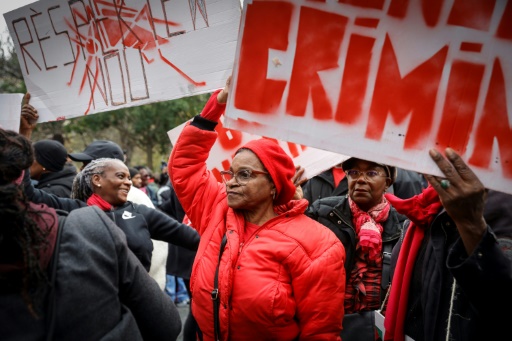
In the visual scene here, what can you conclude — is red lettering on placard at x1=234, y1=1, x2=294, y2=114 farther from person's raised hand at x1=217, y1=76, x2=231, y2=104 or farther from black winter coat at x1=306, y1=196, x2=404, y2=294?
black winter coat at x1=306, y1=196, x2=404, y2=294

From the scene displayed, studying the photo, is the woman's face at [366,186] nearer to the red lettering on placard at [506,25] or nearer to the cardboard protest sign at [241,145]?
the cardboard protest sign at [241,145]

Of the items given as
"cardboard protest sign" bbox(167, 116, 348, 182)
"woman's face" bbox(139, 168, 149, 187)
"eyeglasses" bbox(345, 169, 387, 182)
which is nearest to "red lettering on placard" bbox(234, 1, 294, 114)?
"cardboard protest sign" bbox(167, 116, 348, 182)

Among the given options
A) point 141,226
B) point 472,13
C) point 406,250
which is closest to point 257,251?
point 406,250

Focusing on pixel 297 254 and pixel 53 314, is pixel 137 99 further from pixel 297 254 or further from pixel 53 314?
pixel 53 314

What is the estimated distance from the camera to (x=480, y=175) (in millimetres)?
1555

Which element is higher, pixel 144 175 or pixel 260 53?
pixel 260 53

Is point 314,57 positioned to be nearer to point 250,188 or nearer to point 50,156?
point 250,188

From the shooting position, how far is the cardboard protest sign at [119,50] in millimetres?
2424

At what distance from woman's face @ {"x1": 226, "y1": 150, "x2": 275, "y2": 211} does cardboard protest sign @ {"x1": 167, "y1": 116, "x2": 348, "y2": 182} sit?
58 centimetres

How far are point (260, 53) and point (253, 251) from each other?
3.22 feet

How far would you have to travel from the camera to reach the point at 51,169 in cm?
378

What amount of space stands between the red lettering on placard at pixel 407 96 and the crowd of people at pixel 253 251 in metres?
0.13

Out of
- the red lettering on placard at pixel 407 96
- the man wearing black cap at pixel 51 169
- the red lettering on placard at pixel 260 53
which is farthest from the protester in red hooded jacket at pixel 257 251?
the man wearing black cap at pixel 51 169

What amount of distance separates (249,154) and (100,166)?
1279 mm
